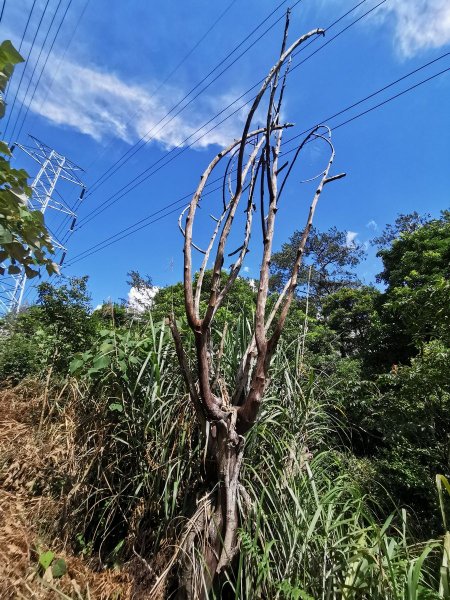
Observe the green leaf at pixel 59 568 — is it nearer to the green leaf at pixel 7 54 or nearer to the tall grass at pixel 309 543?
the tall grass at pixel 309 543

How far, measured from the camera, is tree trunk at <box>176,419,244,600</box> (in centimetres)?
179

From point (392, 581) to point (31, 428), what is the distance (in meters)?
3.13

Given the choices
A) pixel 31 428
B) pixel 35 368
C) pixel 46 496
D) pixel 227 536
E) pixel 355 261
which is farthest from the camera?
pixel 355 261

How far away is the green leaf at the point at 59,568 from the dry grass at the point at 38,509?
27 mm

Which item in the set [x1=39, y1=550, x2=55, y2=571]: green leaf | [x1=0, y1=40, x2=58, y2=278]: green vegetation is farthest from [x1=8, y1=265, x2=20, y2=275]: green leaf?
[x1=39, y1=550, x2=55, y2=571]: green leaf

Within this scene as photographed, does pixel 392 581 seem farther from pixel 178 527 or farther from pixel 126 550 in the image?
pixel 126 550

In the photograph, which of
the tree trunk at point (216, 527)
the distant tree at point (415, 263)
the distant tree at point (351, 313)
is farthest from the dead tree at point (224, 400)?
the distant tree at point (351, 313)

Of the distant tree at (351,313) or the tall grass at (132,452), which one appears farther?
the distant tree at (351,313)

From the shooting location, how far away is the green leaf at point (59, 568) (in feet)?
7.00

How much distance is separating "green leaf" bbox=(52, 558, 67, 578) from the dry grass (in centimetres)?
3

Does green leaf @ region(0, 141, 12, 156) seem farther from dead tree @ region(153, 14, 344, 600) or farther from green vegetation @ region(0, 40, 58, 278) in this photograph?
dead tree @ region(153, 14, 344, 600)

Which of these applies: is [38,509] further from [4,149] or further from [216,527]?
[4,149]

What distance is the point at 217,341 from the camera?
311cm

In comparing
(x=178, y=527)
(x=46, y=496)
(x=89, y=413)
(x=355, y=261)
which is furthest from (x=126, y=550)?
(x=355, y=261)
